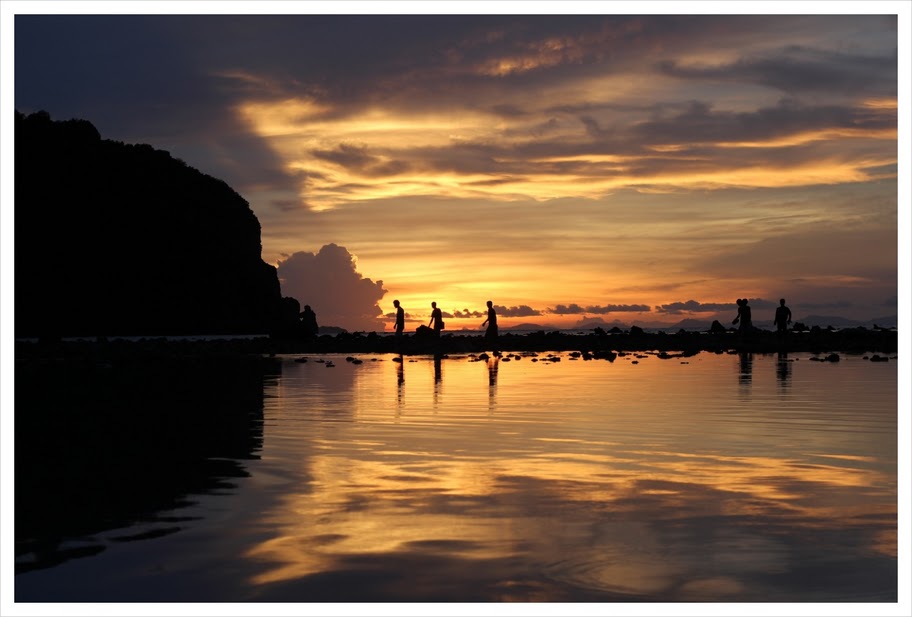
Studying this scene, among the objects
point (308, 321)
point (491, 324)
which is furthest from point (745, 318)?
point (308, 321)

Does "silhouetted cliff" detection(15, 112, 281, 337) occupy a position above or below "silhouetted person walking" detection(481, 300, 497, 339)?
above

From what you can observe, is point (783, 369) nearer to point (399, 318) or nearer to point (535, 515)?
point (399, 318)

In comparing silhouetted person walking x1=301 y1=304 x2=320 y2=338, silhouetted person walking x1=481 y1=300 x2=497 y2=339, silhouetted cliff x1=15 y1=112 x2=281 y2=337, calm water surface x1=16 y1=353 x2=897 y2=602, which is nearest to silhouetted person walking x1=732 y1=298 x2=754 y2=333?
silhouetted person walking x1=481 y1=300 x2=497 y2=339

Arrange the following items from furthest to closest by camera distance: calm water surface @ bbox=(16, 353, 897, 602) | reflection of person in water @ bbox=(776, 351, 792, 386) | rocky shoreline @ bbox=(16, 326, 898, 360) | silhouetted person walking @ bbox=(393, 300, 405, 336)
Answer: silhouetted person walking @ bbox=(393, 300, 405, 336) < rocky shoreline @ bbox=(16, 326, 898, 360) < reflection of person in water @ bbox=(776, 351, 792, 386) < calm water surface @ bbox=(16, 353, 897, 602)

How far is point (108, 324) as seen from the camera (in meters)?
107

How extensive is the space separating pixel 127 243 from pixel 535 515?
113 m

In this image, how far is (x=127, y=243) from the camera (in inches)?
4518

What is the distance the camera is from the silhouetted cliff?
308 feet

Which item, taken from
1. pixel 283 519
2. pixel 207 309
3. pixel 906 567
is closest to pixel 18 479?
pixel 283 519

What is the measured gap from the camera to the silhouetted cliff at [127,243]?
3701 inches

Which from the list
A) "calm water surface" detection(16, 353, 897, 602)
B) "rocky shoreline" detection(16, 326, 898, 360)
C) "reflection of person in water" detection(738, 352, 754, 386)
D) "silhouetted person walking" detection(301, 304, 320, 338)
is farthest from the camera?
"silhouetted person walking" detection(301, 304, 320, 338)

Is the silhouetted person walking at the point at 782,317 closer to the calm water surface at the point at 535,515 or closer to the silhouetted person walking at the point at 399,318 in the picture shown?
the silhouetted person walking at the point at 399,318

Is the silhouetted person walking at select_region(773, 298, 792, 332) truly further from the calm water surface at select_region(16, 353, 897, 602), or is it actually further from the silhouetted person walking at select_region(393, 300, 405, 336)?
the calm water surface at select_region(16, 353, 897, 602)

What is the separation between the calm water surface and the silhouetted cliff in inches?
3102
